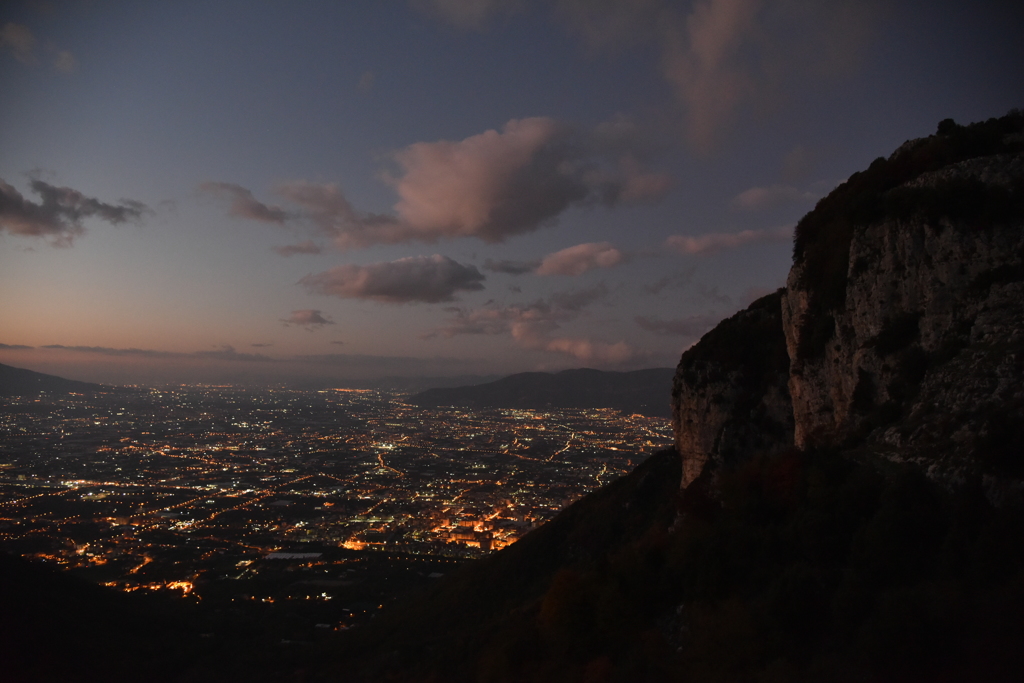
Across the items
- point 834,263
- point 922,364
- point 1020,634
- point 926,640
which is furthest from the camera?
point 834,263

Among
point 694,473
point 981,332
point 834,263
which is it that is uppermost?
point 834,263

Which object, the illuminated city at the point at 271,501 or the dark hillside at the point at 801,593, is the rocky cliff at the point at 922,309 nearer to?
the dark hillside at the point at 801,593

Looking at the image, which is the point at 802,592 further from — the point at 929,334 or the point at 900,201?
the point at 900,201

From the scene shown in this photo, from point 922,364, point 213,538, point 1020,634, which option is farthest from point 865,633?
point 213,538

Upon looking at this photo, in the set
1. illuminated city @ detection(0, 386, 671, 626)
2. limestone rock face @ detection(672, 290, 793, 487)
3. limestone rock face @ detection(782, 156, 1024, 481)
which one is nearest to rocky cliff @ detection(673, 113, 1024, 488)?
limestone rock face @ detection(782, 156, 1024, 481)

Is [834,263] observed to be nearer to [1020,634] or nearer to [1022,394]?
[1022,394]

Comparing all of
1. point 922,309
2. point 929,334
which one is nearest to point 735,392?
point 922,309

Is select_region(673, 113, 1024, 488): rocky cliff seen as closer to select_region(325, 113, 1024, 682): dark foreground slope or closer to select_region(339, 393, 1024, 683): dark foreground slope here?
select_region(325, 113, 1024, 682): dark foreground slope
